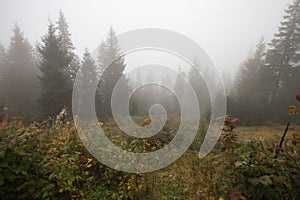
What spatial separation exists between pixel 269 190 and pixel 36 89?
28436 mm

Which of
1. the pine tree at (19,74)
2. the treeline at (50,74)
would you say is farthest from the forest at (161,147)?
the pine tree at (19,74)

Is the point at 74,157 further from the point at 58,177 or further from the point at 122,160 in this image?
the point at 122,160

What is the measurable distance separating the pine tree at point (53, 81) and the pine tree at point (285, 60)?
871 inches

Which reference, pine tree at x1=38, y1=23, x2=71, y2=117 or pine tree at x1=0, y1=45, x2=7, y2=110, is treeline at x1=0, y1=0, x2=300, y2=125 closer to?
pine tree at x1=38, y1=23, x2=71, y2=117

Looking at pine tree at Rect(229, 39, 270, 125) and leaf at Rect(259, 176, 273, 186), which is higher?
pine tree at Rect(229, 39, 270, 125)

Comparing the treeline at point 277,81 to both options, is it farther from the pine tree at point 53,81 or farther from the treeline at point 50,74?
the pine tree at point 53,81

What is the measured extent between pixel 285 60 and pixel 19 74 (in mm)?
33558

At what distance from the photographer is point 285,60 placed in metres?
18.0

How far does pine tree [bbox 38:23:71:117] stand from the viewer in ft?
54.1

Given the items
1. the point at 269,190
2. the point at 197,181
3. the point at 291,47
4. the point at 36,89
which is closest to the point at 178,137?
the point at 197,181

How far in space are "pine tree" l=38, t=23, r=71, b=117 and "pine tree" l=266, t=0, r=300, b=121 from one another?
22.1 metres

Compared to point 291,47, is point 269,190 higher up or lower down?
lower down

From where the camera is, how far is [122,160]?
14.0ft

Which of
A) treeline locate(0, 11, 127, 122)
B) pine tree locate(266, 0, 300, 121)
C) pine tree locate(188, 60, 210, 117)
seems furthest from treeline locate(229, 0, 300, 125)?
treeline locate(0, 11, 127, 122)
